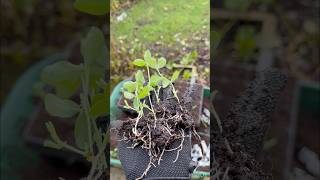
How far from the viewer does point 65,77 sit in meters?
0.61

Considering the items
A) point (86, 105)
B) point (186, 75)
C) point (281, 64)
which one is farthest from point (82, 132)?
point (281, 64)

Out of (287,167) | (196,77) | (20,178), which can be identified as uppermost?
(196,77)

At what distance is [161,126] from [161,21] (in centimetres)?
13

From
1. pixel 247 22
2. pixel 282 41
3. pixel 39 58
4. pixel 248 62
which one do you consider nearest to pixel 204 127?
pixel 248 62

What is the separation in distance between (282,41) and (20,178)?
0.65 metres

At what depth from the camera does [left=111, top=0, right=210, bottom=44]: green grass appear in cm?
51

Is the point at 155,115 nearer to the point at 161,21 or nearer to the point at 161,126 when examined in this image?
the point at 161,126

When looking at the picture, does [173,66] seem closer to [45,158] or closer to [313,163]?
[313,163]

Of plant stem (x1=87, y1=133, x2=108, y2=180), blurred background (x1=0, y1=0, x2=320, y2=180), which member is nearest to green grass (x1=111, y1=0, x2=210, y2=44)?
blurred background (x1=0, y1=0, x2=320, y2=180)

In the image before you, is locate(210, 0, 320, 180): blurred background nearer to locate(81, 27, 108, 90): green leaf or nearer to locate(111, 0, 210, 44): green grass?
locate(111, 0, 210, 44): green grass

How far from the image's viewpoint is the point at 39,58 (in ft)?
A: 4.61

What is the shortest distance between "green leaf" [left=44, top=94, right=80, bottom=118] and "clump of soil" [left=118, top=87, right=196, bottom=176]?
99 mm

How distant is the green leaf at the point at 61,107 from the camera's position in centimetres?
56

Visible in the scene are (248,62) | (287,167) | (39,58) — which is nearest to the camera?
(287,167)
